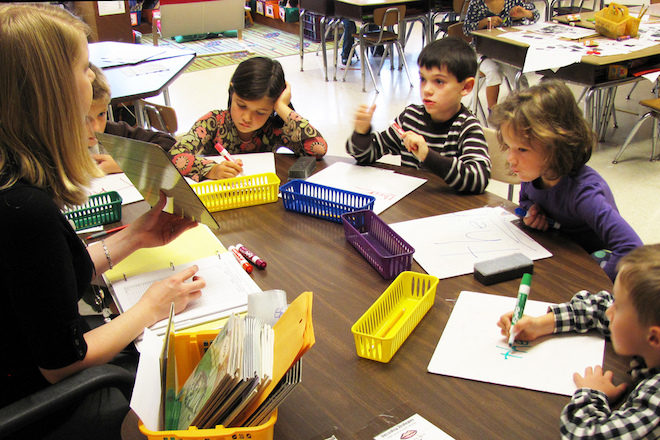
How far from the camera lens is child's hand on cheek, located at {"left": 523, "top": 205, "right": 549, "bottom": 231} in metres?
1.52

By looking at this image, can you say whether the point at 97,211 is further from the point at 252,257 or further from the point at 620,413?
the point at 620,413

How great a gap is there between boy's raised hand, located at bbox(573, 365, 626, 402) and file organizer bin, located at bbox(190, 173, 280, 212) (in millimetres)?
1015

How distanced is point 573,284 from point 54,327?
1.06m

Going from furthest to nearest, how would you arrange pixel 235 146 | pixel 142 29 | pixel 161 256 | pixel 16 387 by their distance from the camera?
A: pixel 142 29
pixel 235 146
pixel 161 256
pixel 16 387

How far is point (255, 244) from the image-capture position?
151 cm

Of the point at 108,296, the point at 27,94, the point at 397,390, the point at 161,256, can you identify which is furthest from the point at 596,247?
the point at 27,94

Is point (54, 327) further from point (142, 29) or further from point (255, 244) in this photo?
point (142, 29)

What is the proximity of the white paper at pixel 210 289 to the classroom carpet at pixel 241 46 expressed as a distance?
572 cm

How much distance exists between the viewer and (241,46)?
7500 mm

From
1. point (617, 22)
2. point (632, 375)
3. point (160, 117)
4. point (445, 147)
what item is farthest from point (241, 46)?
point (632, 375)

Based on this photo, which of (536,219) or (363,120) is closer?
(536,219)

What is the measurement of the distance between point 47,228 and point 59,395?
0.92 feet

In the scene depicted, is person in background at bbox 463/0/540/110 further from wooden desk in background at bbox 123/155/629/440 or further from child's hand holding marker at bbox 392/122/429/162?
wooden desk in background at bbox 123/155/629/440

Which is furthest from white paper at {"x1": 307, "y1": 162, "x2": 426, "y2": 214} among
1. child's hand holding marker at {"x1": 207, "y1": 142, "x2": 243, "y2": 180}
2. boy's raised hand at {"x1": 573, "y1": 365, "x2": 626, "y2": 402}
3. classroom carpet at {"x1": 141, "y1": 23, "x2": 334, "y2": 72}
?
classroom carpet at {"x1": 141, "y1": 23, "x2": 334, "y2": 72}
